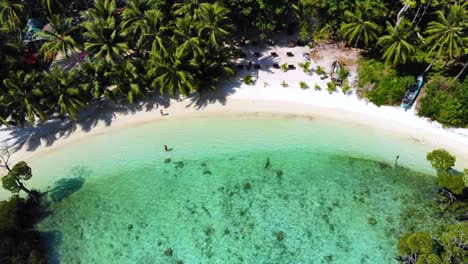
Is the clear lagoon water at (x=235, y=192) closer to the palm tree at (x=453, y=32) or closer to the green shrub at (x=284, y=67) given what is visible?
the green shrub at (x=284, y=67)

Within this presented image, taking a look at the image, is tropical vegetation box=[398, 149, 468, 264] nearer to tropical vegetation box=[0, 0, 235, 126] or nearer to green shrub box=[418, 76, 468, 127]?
green shrub box=[418, 76, 468, 127]

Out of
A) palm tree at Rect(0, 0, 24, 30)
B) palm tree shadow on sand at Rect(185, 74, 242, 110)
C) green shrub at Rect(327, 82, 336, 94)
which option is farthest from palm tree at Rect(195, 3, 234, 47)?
palm tree at Rect(0, 0, 24, 30)

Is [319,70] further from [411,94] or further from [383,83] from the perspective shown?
[411,94]

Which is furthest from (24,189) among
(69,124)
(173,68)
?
(173,68)

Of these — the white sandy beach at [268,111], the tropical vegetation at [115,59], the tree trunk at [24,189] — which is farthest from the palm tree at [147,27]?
the tree trunk at [24,189]

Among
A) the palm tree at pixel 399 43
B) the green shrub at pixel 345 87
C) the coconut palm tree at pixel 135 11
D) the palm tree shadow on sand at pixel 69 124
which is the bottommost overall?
the green shrub at pixel 345 87

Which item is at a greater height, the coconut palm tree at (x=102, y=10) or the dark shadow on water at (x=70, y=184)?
the coconut palm tree at (x=102, y=10)
